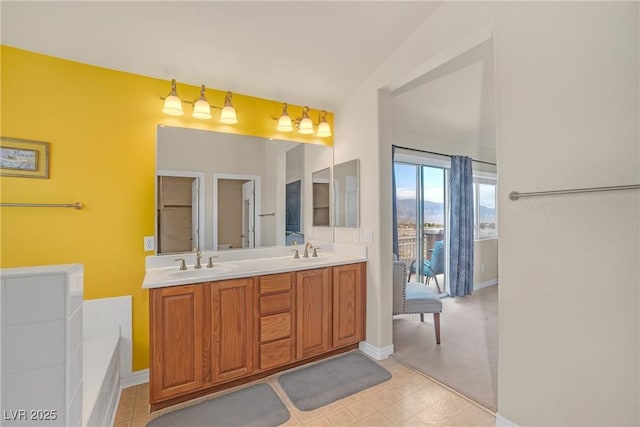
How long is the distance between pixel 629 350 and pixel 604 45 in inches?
53.0

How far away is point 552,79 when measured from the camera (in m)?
1.43

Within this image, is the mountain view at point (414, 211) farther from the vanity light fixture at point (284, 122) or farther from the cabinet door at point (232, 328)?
the cabinet door at point (232, 328)

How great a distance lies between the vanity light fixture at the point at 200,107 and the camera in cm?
215

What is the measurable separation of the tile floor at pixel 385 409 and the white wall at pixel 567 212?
11.4 inches

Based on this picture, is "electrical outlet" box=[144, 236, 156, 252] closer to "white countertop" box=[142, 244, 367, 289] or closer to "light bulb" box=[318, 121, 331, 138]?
"white countertop" box=[142, 244, 367, 289]

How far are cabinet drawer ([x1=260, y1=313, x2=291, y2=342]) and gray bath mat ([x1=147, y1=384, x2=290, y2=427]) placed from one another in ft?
1.23

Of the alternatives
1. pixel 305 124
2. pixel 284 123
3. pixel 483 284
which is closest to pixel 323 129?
pixel 305 124

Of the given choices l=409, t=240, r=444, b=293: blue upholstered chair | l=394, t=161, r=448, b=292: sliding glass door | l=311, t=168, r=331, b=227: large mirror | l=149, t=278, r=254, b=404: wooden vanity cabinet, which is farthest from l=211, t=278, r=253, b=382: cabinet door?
l=409, t=240, r=444, b=293: blue upholstered chair

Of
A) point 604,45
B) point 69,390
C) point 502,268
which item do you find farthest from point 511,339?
point 69,390

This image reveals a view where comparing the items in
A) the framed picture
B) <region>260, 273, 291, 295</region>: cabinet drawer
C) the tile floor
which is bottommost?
the tile floor

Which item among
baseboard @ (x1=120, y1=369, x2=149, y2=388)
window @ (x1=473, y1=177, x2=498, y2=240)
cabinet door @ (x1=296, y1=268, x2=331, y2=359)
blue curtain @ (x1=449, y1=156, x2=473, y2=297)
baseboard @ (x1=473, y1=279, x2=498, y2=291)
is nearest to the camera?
baseboard @ (x1=120, y1=369, x2=149, y2=388)

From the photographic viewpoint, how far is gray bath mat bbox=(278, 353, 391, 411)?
1960 millimetres

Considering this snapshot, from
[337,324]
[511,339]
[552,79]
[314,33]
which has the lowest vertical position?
[337,324]

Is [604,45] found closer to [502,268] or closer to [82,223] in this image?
[502,268]
